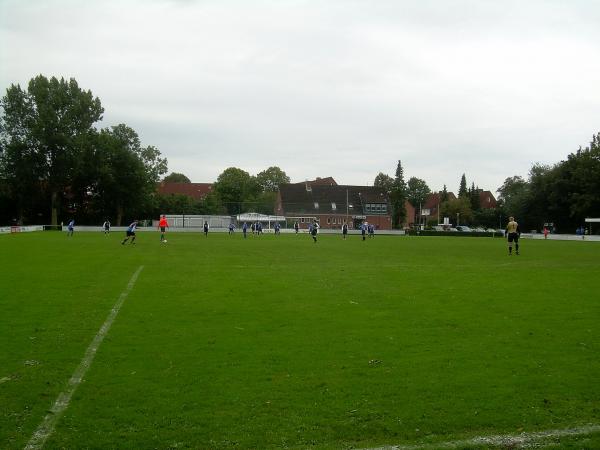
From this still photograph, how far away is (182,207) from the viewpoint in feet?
308

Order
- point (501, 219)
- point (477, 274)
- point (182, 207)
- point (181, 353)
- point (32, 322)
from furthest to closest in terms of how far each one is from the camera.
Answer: point (501, 219) < point (182, 207) < point (477, 274) < point (32, 322) < point (181, 353)

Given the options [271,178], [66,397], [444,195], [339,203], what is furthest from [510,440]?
[444,195]

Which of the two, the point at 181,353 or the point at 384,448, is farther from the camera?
the point at 181,353

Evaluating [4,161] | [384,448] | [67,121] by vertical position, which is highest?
[67,121]

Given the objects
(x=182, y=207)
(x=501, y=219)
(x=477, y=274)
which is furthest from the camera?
(x=501, y=219)

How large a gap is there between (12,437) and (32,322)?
5218 mm

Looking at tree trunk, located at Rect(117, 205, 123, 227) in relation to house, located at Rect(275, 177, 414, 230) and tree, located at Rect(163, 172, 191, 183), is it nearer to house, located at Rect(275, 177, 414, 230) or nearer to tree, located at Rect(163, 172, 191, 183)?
house, located at Rect(275, 177, 414, 230)

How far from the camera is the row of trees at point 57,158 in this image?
237 ft

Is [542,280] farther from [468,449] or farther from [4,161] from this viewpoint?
[4,161]

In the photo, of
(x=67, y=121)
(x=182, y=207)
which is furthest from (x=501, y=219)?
(x=67, y=121)

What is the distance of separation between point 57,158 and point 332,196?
51931 millimetres

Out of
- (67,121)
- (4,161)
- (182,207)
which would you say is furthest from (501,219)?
(4,161)

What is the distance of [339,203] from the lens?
108 meters

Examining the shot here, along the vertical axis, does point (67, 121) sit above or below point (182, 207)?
above
